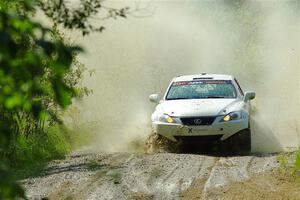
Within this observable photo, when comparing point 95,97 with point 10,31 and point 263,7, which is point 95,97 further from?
point 10,31

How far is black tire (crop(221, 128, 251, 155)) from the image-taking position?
13336 millimetres

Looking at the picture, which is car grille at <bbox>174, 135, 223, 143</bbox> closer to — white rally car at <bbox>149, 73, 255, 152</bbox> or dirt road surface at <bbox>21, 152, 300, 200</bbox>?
white rally car at <bbox>149, 73, 255, 152</bbox>

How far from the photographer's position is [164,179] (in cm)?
962

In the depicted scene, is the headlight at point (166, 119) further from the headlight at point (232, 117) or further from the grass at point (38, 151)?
the grass at point (38, 151)

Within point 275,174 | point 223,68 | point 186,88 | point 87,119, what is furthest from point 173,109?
point 223,68

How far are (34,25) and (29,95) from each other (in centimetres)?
25

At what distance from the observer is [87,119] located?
21750 mm

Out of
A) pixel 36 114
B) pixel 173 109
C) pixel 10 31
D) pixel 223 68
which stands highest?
pixel 10 31

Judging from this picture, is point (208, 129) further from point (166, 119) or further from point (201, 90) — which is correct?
point (201, 90)

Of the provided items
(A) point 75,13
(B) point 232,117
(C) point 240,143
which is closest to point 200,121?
(B) point 232,117

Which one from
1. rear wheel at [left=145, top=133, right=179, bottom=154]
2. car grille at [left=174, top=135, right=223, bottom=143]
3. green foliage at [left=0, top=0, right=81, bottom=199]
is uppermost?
green foliage at [left=0, top=0, right=81, bottom=199]

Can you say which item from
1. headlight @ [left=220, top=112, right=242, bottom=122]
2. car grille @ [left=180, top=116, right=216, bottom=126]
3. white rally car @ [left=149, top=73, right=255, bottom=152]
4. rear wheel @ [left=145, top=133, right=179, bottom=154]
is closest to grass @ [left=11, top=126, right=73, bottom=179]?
rear wheel @ [left=145, top=133, right=179, bottom=154]

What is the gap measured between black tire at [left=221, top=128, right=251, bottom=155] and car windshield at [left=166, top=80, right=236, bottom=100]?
1352 millimetres

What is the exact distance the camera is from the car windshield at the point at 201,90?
47.9 feet
